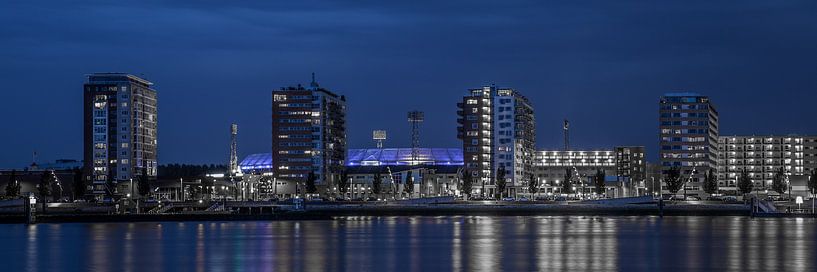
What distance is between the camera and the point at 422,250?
7706 cm

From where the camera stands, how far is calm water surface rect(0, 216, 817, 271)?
63281mm

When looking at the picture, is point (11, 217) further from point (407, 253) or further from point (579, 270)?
point (579, 270)

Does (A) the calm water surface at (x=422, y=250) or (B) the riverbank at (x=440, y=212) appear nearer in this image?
(A) the calm water surface at (x=422, y=250)

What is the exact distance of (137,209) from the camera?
165 metres

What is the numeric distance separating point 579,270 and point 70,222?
100 metres

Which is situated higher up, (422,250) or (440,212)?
(440,212)

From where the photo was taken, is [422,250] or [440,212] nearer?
[422,250]

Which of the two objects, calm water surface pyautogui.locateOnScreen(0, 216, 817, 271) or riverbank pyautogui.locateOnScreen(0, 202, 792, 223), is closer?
calm water surface pyautogui.locateOnScreen(0, 216, 817, 271)

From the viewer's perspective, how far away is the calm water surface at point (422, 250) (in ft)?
208

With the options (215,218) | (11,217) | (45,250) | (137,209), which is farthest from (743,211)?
(45,250)

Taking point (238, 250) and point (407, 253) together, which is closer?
point (407, 253)

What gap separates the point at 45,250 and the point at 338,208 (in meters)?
92.4

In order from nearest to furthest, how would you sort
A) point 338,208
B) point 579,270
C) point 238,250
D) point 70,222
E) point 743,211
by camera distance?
1. point 579,270
2. point 238,250
3. point 70,222
4. point 743,211
5. point 338,208

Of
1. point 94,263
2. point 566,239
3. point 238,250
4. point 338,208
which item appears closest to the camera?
point 94,263
